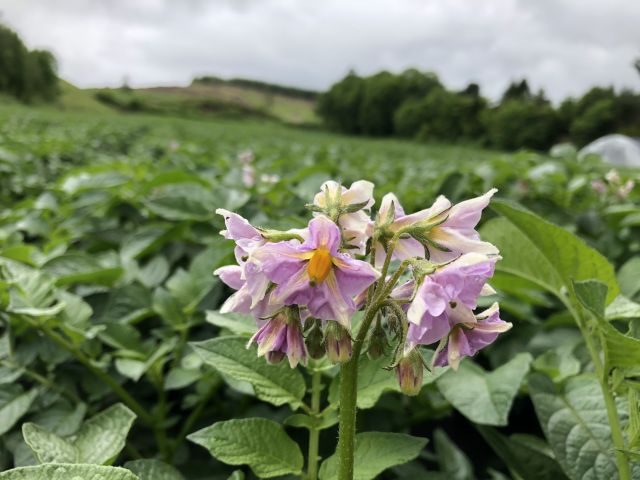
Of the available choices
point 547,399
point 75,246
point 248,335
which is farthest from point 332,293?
point 75,246

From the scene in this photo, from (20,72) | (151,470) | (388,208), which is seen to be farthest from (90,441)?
(20,72)

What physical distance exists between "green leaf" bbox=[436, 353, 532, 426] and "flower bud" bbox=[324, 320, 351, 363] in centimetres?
47

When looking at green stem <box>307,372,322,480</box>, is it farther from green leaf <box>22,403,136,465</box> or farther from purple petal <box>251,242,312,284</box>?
purple petal <box>251,242,312,284</box>

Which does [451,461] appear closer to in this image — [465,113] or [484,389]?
[484,389]

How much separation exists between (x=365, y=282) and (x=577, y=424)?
1.96 ft

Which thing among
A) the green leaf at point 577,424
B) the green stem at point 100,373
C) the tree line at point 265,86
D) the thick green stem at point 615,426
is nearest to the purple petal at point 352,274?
the thick green stem at point 615,426

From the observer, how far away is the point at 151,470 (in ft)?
2.98

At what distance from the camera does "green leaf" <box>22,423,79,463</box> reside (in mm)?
845

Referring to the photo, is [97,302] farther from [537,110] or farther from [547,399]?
[537,110]

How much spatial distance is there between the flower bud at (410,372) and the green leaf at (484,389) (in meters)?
0.38

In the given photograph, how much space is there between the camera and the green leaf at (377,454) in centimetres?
88

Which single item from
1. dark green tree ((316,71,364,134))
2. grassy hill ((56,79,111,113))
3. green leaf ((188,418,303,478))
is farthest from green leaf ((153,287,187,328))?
dark green tree ((316,71,364,134))

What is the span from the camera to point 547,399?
107 centimetres

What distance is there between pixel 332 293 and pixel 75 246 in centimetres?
180
